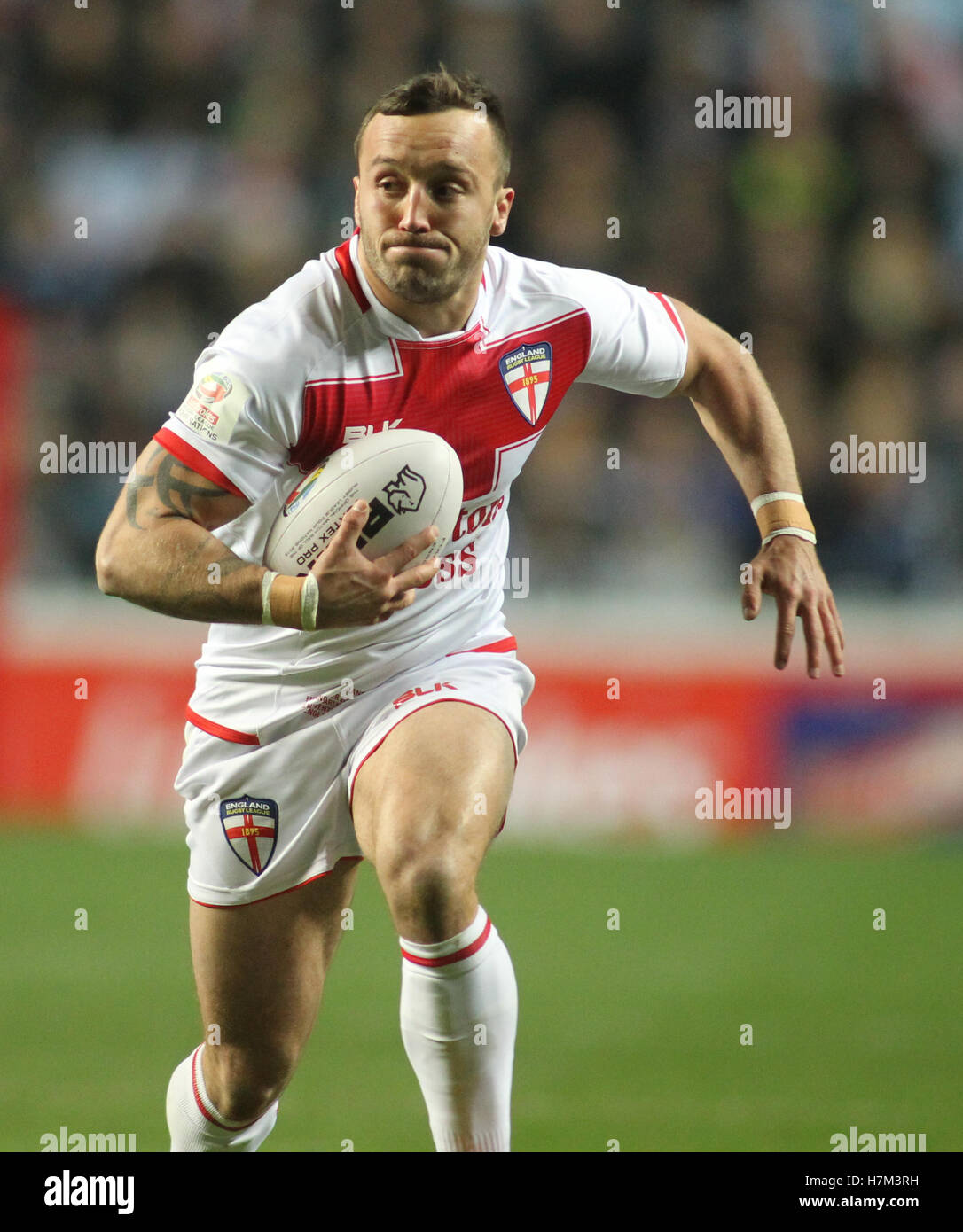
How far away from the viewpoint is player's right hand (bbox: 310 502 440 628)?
340cm

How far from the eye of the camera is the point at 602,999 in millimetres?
6484

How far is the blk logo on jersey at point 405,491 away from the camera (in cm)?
359

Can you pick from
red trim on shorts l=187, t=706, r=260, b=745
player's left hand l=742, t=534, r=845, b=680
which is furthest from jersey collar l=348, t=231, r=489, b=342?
red trim on shorts l=187, t=706, r=260, b=745

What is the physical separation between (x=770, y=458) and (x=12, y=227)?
7880mm

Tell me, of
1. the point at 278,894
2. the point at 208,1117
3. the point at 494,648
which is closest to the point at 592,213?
the point at 494,648

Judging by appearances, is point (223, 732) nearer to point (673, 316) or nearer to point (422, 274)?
point (422, 274)

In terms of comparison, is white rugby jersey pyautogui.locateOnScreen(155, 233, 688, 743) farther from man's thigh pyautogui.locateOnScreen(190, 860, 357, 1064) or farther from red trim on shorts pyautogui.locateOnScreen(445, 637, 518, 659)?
man's thigh pyautogui.locateOnScreen(190, 860, 357, 1064)

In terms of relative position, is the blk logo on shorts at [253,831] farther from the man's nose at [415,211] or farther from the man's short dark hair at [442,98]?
the man's short dark hair at [442,98]

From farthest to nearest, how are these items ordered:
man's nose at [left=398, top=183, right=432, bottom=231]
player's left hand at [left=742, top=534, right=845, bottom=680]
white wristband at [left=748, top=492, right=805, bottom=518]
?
1. white wristband at [left=748, top=492, right=805, bottom=518]
2. player's left hand at [left=742, top=534, right=845, bottom=680]
3. man's nose at [left=398, top=183, right=432, bottom=231]

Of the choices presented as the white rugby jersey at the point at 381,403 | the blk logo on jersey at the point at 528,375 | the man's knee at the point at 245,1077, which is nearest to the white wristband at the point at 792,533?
the white rugby jersey at the point at 381,403

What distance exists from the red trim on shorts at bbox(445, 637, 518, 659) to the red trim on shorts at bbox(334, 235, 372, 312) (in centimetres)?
83

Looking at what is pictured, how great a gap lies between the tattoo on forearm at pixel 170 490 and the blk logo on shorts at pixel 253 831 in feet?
2.47

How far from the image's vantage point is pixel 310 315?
12.2 ft

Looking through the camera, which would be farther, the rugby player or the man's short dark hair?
the man's short dark hair
